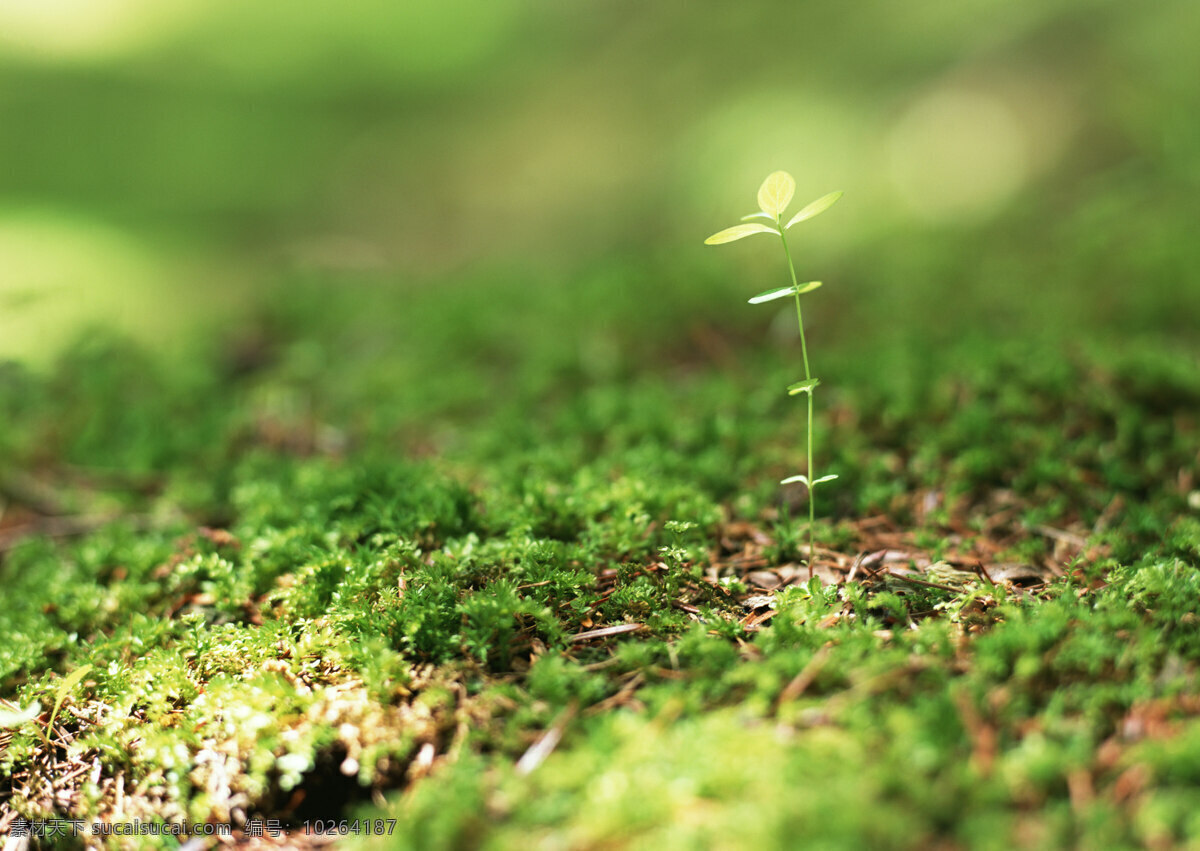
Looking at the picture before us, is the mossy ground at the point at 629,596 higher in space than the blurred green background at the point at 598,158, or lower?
lower

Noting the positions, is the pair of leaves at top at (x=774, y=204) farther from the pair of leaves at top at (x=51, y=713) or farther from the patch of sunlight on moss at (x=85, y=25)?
the patch of sunlight on moss at (x=85, y=25)

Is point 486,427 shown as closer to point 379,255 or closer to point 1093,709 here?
point 1093,709

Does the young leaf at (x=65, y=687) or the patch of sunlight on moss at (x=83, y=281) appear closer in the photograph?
the young leaf at (x=65, y=687)

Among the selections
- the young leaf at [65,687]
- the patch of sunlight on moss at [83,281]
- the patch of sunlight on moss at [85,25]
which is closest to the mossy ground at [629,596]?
the young leaf at [65,687]

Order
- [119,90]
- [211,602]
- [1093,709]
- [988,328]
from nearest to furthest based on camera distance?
[1093,709] → [211,602] → [988,328] → [119,90]

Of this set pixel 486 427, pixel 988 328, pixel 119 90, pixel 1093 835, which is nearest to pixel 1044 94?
pixel 988 328

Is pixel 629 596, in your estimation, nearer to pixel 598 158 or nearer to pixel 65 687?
pixel 65 687
